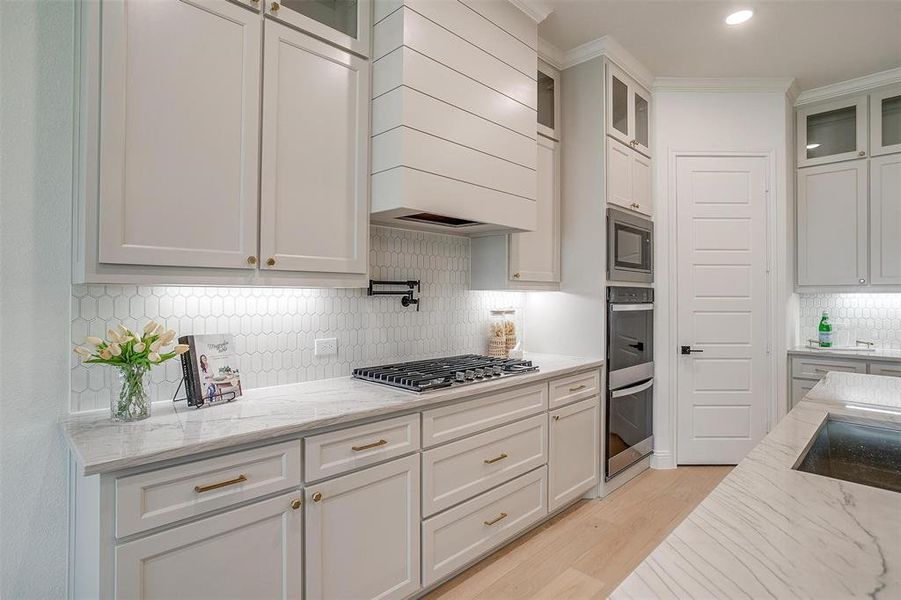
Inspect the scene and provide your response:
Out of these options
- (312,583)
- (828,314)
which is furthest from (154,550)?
(828,314)

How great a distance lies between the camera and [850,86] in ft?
12.5

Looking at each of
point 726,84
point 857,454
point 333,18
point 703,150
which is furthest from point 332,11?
point 726,84

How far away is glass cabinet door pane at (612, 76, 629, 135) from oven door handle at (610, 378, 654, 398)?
1783 millimetres

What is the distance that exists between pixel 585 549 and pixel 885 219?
334cm

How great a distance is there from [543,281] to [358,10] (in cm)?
187

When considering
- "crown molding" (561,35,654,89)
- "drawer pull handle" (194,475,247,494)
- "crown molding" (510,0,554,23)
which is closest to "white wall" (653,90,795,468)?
"crown molding" (561,35,654,89)

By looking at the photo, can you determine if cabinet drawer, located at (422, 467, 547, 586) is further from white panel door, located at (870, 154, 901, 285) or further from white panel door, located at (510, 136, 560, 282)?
white panel door, located at (870, 154, 901, 285)

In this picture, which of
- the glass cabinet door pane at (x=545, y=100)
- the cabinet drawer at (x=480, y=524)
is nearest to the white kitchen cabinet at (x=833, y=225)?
the glass cabinet door pane at (x=545, y=100)

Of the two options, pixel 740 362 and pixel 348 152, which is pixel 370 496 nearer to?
pixel 348 152

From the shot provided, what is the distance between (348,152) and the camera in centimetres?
215

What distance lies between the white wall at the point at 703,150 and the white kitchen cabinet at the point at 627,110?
0.48 ft

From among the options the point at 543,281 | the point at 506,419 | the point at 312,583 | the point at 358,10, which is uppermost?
the point at 358,10

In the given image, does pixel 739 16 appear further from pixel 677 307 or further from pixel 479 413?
pixel 479 413

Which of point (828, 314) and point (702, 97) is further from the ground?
point (702, 97)
